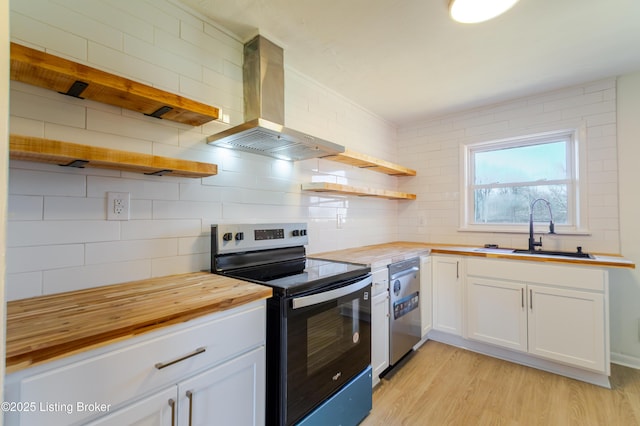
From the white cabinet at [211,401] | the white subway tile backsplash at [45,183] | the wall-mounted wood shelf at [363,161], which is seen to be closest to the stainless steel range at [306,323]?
the white cabinet at [211,401]

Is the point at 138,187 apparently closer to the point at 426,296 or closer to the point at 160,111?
the point at 160,111

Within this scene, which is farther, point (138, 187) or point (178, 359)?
point (138, 187)

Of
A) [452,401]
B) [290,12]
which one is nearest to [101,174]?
[290,12]

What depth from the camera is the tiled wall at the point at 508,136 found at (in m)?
2.45

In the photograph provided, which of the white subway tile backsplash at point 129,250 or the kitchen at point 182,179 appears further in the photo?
the white subway tile backsplash at point 129,250

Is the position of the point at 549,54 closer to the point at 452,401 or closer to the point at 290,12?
the point at 290,12

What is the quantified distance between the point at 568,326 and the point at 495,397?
80 centimetres

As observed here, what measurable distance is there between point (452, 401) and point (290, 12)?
8.86ft

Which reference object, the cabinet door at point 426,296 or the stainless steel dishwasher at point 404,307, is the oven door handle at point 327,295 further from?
the cabinet door at point 426,296

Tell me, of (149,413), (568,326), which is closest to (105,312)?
(149,413)

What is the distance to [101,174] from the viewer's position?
131 centimetres

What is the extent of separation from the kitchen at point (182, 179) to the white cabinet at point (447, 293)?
587 mm

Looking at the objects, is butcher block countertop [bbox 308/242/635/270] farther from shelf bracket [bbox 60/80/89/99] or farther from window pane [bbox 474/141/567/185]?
shelf bracket [bbox 60/80/89/99]

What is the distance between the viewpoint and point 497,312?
7.98 feet
